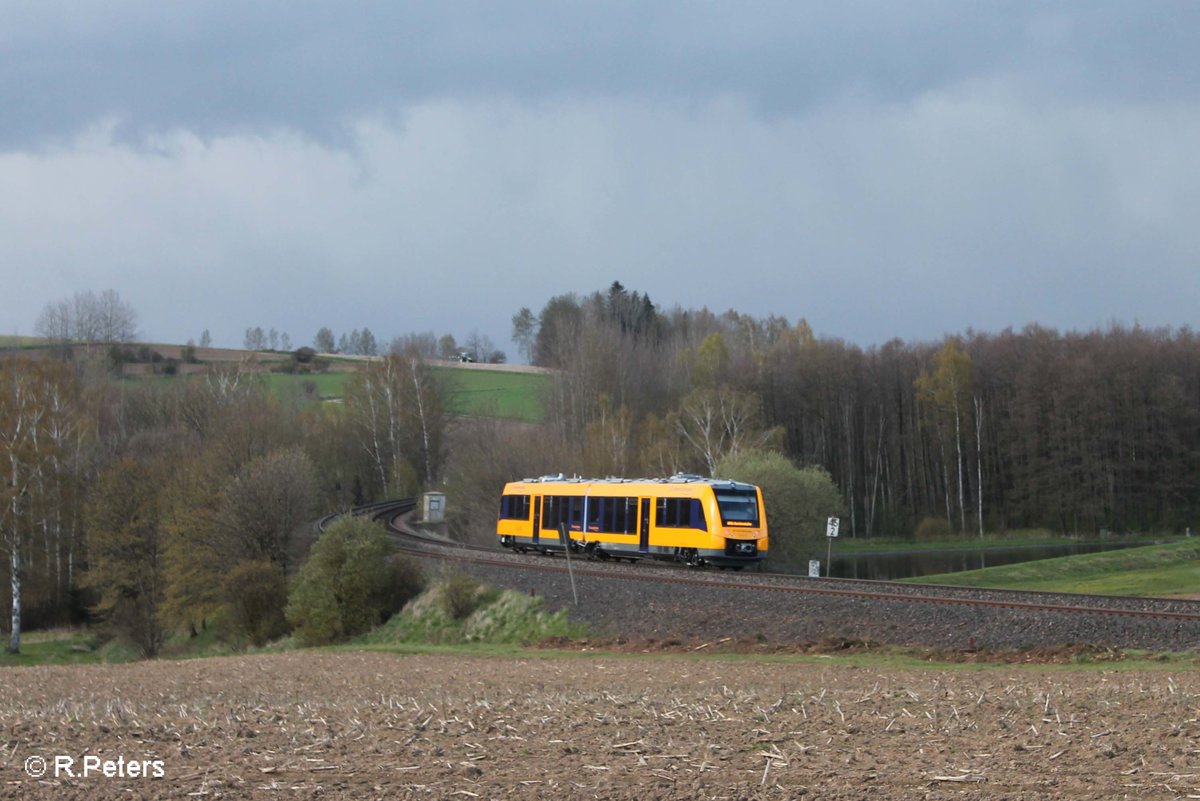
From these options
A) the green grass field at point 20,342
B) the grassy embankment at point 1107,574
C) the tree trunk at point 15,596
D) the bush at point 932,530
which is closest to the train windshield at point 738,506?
the grassy embankment at point 1107,574

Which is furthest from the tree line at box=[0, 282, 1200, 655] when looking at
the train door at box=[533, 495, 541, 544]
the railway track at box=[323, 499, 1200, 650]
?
the railway track at box=[323, 499, 1200, 650]

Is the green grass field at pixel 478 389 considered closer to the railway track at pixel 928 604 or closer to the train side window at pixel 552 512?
the train side window at pixel 552 512

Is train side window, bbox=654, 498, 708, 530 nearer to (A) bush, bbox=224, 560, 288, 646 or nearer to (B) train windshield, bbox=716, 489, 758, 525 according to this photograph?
(B) train windshield, bbox=716, 489, 758, 525

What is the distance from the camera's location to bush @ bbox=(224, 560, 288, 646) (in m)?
43.3

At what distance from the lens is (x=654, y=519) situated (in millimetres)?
37781

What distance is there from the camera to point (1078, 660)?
67.9 ft

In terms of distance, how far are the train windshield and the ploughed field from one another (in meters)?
16.1

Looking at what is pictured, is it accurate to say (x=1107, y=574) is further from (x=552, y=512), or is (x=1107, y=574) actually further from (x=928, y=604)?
(x=928, y=604)

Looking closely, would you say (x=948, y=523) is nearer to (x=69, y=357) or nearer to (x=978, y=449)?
(x=978, y=449)

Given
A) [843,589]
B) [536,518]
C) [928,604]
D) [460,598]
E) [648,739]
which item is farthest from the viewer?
[536,518]

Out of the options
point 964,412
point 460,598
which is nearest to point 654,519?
point 460,598

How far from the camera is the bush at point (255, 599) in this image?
43281 mm

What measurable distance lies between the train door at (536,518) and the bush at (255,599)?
9292 mm

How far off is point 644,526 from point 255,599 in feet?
50.4
